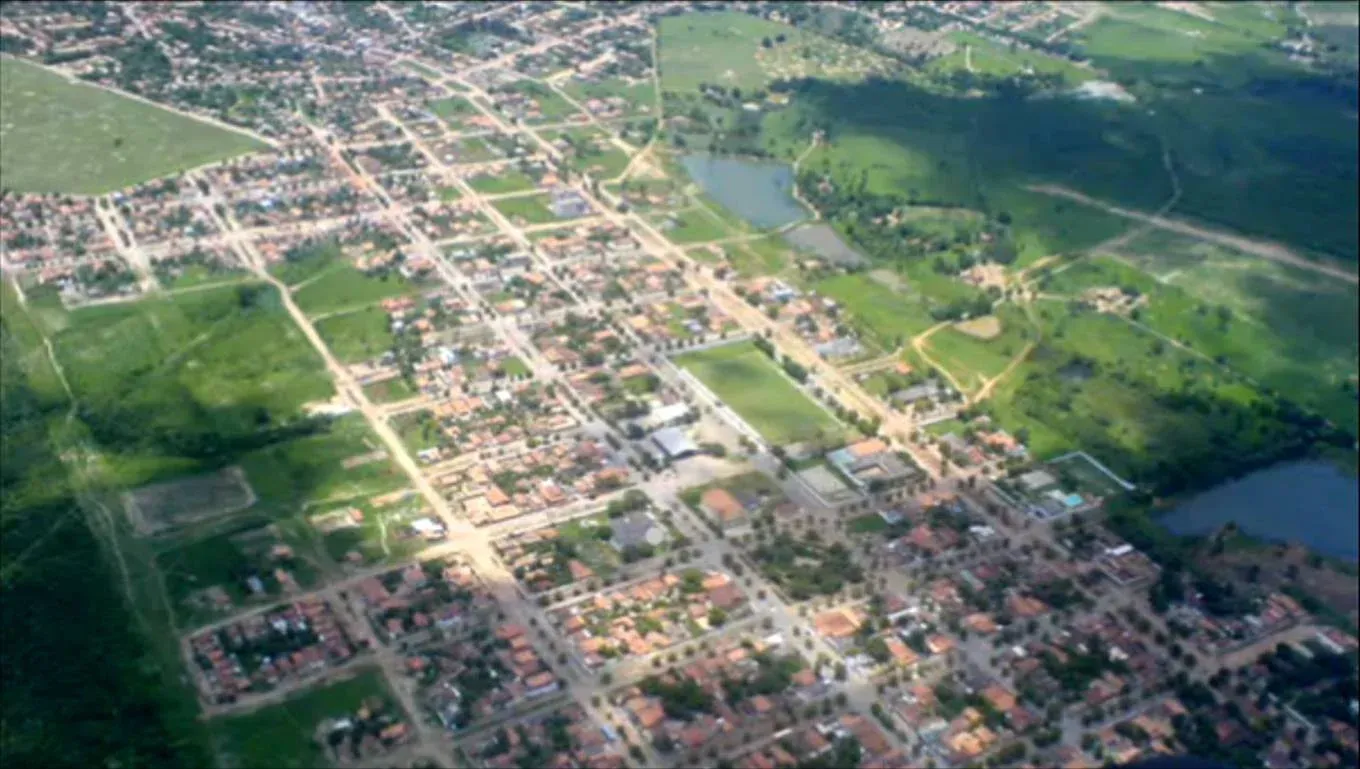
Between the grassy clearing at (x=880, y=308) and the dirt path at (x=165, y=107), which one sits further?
the dirt path at (x=165, y=107)

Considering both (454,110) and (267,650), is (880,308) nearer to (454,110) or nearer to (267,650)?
(454,110)

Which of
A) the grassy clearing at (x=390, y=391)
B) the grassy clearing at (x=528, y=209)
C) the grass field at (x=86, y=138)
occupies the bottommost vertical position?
the grassy clearing at (x=390, y=391)

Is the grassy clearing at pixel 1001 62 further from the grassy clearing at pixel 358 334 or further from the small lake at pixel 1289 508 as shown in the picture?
the grassy clearing at pixel 358 334

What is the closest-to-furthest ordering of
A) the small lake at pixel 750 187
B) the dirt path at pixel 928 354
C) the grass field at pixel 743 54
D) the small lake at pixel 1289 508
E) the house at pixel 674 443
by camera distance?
the small lake at pixel 1289 508
the house at pixel 674 443
the dirt path at pixel 928 354
the small lake at pixel 750 187
the grass field at pixel 743 54

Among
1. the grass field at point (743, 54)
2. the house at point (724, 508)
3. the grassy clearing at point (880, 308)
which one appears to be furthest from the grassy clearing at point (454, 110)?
the house at point (724, 508)

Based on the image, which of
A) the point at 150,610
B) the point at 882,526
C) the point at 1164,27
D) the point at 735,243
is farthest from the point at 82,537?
the point at 1164,27

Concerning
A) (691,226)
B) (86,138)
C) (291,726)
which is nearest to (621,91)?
(691,226)
